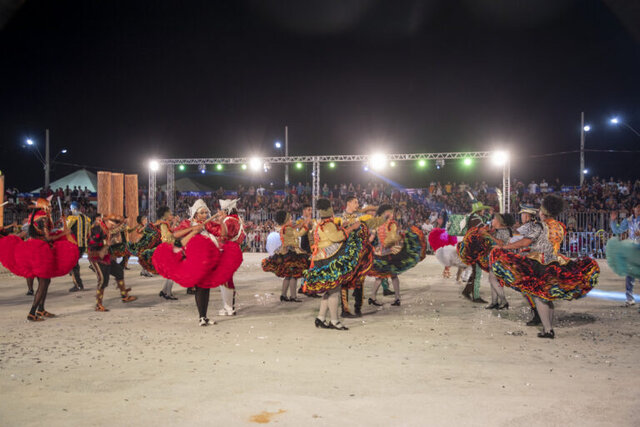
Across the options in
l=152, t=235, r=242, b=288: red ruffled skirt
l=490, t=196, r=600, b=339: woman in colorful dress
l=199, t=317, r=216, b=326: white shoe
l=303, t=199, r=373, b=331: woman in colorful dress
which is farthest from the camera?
l=199, t=317, r=216, b=326: white shoe

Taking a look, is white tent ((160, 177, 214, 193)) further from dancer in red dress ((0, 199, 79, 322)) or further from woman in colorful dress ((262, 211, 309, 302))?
dancer in red dress ((0, 199, 79, 322))

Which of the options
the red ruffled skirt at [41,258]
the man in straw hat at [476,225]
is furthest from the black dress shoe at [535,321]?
the red ruffled skirt at [41,258]

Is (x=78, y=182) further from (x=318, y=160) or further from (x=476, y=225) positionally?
(x=476, y=225)

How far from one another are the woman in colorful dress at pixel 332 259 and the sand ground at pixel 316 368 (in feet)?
1.43

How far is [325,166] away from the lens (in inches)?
1483

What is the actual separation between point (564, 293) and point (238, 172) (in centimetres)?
3220

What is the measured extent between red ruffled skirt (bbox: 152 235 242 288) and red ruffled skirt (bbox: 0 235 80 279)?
159 centimetres

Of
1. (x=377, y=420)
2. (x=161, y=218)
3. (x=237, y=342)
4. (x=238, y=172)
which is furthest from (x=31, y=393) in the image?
(x=238, y=172)

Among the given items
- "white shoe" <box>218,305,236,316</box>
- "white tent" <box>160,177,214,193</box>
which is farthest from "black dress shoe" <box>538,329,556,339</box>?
"white tent" <box>160,177,214,193</box>

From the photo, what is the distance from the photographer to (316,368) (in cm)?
493

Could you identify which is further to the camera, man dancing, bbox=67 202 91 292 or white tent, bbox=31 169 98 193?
white tent, bbox=31 169 98 193

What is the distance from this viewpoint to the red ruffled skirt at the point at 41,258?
23.7 ft

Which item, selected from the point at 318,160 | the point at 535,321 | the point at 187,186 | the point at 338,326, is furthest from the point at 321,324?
the point at 187,186

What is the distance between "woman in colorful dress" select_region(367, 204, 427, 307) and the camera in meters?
8.59
